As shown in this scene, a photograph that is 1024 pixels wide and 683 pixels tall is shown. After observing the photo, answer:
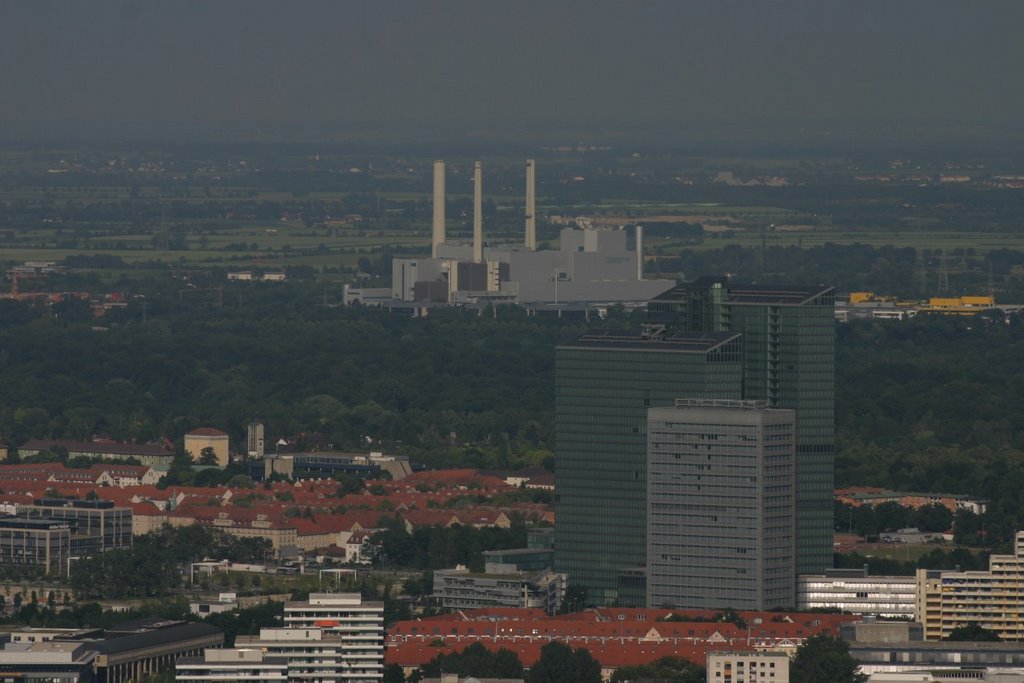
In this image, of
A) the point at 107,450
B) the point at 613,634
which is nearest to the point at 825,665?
the point at 613,634

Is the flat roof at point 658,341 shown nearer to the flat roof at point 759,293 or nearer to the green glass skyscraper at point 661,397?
the green glass skyscraper at point 661,397

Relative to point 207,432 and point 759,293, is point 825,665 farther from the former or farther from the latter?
point 207,432

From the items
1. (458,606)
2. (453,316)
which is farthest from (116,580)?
(453,316)

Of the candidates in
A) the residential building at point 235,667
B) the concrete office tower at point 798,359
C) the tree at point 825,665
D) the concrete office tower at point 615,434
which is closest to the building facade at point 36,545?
the concrete office tower at point 615,434

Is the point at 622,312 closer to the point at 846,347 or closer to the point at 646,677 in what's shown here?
the point at 846,347

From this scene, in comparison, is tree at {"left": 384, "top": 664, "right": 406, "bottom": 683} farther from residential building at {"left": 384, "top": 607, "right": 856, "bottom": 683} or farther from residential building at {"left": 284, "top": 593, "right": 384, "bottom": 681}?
residential building at {"left": 384, "top": 607, "right": 856, "bottom": 683}

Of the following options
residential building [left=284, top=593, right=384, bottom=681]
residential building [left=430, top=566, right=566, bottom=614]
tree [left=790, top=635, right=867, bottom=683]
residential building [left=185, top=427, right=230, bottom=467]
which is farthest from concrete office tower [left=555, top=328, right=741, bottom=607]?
residential building [left=185, top=427, right=230, bottom=467]
